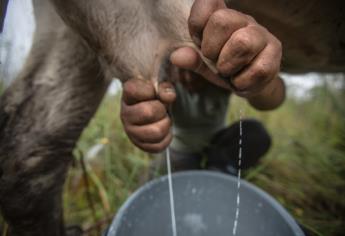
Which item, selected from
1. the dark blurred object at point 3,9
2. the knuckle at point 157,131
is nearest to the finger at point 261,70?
the knuckle at point 157,131

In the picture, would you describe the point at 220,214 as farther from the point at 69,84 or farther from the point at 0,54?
the point at 0,54

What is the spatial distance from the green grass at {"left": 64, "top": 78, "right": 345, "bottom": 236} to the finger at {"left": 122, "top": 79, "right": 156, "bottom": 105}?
555 millimetres

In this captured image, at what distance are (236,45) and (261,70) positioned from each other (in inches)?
2.5

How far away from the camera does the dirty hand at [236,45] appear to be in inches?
25.7

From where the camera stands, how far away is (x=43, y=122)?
3.24 feet

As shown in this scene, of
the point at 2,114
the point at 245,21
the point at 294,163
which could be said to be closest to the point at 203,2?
the point at 245,21

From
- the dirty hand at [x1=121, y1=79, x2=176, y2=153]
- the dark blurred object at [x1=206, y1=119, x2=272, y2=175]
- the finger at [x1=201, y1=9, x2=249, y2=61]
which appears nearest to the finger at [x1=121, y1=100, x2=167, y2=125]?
the dirty hand at [x1=121, y1=79, x2=176, y2=153]

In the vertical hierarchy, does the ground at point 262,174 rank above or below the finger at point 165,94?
below

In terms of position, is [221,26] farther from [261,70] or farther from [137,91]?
[137,91]

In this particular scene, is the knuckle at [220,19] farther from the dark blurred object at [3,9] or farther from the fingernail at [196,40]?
the dark blurred object at [3,9]

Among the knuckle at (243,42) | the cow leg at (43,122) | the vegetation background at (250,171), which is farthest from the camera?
the vegetation background at (250,171)

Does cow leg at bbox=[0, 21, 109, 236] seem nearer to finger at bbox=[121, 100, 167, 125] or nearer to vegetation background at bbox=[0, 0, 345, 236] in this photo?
vegetation background at bbox=[0, 0, 345, 236]

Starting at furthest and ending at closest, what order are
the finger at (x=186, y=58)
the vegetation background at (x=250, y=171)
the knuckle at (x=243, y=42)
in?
1. the vegetation background at (x=250, y=171)
2. the finger at (x=186, y=58)
3. the knuckle at (x=243, y=42)

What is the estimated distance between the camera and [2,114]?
3.14 ft
